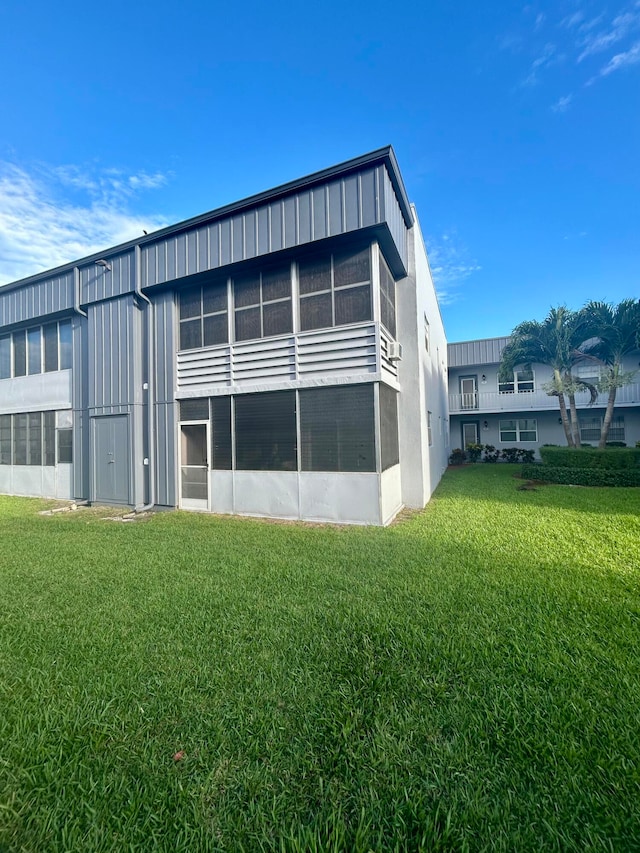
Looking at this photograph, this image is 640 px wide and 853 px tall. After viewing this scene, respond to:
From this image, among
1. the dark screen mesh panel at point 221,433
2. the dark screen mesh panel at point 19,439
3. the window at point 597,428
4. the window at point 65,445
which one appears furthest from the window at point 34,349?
the window at point 597,428

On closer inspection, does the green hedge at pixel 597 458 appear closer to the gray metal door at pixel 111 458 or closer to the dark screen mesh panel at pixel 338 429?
the dark screen mesh panel at pixel 338 429

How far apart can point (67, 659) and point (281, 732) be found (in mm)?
1888

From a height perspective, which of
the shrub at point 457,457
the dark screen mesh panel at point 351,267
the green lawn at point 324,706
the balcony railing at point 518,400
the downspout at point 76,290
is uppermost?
the downspout at point 76,290

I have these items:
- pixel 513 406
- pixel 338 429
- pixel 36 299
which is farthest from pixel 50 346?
pixel 513 406

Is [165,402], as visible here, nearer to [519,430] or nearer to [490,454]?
[490,454]

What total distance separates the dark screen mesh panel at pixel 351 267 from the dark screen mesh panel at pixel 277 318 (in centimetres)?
121

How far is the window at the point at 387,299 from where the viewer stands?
7512 mm

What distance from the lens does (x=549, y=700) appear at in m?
2.25

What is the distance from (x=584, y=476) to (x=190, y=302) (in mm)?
13090

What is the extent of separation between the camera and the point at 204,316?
8.78 metres

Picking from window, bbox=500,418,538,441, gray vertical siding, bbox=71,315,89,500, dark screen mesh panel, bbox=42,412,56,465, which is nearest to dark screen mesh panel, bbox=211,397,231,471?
gray vertical siding, bbox=71,315,89,500

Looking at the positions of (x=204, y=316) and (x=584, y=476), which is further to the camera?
(x=584, y=476)

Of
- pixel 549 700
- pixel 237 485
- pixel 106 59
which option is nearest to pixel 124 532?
pixel 237 485

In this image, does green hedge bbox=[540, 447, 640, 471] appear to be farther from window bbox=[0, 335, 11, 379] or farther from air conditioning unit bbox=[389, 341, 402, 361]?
window bbox=[0, 335, 11, 379]
